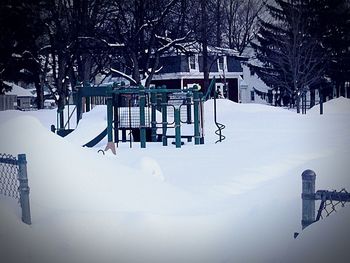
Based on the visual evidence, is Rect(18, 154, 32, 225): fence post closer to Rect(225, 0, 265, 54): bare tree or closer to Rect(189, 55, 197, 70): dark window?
Rect(189, 55, 197, 70): dark window

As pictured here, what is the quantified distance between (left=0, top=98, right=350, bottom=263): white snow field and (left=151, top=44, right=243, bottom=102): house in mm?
26330

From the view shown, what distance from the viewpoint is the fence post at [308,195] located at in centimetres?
394

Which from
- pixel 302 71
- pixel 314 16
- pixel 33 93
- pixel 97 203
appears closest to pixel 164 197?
pixel 97 203

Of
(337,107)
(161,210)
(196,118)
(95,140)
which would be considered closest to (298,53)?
(337,107)

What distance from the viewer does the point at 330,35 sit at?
3250 cm

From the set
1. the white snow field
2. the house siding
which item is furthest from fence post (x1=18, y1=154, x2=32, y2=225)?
the house siding

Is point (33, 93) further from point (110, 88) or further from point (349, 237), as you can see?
point (349, 237)

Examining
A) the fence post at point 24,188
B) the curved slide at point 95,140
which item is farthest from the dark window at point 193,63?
the fence post at point 24,188

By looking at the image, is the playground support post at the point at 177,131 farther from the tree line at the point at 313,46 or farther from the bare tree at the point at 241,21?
the bare tree at the point at 241,21

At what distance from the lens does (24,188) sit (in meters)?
5.02

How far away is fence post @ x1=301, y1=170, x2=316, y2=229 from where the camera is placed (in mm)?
3939

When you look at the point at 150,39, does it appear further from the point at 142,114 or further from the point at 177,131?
the point at 177,131

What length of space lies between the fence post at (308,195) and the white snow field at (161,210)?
10cm

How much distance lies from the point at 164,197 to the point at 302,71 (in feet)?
84.6
